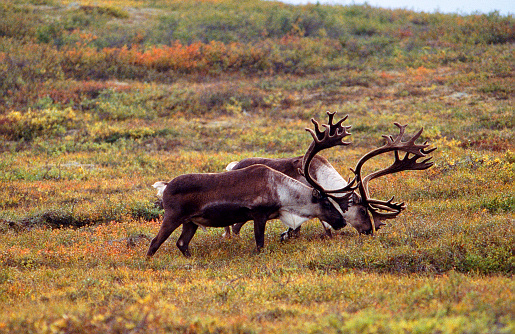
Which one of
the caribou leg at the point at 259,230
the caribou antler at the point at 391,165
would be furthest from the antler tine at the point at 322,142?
the caribou leg at the point at 259,230

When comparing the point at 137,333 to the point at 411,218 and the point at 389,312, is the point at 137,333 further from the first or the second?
the point at 411,218

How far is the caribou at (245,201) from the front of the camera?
8469 mm

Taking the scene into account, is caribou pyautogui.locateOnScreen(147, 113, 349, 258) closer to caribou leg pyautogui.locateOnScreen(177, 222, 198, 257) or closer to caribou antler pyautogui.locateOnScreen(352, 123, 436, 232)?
caribou leg pyautogui.locateOnScreen(177, 222, 198, 257)

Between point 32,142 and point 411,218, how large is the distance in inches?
555

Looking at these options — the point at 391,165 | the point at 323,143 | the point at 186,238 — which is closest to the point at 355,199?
the point at 391,165

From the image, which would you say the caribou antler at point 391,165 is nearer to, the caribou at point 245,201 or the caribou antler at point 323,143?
the caribou antler at point 323,143

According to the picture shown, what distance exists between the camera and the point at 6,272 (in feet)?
24.6

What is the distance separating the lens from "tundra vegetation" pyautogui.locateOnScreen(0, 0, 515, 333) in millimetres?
5512

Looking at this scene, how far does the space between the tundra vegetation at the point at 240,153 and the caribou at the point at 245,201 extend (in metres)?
0.47

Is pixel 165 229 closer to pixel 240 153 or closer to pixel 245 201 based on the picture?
pixel 245 201

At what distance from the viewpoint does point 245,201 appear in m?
8.45

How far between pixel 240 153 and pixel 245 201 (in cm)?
795

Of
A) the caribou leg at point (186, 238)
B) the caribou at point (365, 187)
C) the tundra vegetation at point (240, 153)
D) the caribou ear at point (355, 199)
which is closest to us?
the tundra vegetation at point (240, 153)

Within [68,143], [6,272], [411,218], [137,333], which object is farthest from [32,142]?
[137,333]
